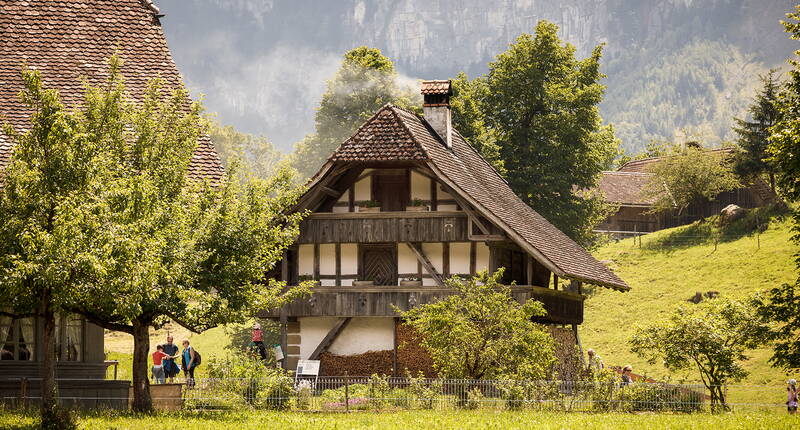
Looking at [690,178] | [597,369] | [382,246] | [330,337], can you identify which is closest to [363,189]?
[382,246]

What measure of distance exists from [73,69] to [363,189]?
1249cm

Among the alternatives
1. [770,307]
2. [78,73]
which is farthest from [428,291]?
[78,73]

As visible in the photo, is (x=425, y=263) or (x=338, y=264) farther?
(x=338, y=264)

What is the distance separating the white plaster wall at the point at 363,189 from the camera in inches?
1622

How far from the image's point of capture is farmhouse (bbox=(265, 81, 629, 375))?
1570 inches

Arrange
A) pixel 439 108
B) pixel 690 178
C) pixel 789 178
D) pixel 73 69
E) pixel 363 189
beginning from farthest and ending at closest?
→ pixel 690 178, pixel 439 108, pixel 363 189, pixel 789 178, pixel 73 69

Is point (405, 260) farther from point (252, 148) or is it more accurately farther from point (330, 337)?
point (252, 148)

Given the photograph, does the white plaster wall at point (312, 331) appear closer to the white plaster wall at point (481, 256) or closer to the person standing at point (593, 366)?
the white plaster wall at point (481, 256)

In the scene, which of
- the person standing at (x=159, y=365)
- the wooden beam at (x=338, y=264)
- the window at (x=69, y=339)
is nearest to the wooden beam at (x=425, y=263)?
the wooden beam at (x=338, y=264)

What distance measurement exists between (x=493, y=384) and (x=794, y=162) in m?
10.0

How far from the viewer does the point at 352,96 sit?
3519 inches

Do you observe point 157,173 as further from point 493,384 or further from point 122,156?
point 493,384

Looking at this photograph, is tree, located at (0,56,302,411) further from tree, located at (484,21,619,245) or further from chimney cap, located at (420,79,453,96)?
tree, located at (484,21,619,245)

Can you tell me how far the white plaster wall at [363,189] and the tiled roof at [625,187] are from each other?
4816cm
